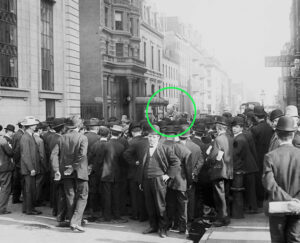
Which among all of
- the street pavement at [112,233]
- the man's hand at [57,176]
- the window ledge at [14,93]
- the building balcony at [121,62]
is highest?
the building balcony at [121,62]

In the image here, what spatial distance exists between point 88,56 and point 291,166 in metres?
35.8

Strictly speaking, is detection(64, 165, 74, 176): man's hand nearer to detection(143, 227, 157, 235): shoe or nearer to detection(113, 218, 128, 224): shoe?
detection(113, 218, 128, 224): shoe

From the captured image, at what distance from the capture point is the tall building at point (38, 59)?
16250mm

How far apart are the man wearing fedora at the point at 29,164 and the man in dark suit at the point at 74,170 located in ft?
4.92

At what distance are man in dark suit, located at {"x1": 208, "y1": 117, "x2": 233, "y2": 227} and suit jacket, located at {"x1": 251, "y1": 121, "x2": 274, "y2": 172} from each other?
166 centimetres

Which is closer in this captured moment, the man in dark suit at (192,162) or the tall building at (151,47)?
the man in dark suit at (192,162)

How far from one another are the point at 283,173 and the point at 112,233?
153 inches

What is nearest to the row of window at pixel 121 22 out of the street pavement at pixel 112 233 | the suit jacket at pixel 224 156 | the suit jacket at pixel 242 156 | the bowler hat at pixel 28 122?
the bowler hat at pixel 28 122

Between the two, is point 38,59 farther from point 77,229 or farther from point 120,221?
point 77,229

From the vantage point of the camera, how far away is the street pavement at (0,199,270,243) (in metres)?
6.98

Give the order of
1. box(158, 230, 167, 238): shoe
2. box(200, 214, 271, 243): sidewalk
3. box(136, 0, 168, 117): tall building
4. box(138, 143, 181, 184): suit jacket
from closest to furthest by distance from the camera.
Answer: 1. box(200, 214, 271, 243): sidewalk
2. box(158, 230, 167, 238): shoe
3. box(138, 143, 181, 184): suit jacket
4. box(136, 0, 168, 117): tall building

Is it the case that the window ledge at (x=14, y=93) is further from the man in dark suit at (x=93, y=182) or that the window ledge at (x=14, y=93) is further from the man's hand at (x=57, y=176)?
the man's hand at (x=57, y=176)

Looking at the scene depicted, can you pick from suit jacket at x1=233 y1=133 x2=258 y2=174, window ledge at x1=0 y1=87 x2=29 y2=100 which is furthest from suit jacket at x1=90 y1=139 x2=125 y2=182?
window ledge at x1=0 y1=87 x2=29 y2=100

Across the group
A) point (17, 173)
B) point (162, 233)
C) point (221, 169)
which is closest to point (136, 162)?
point (162, 233)
